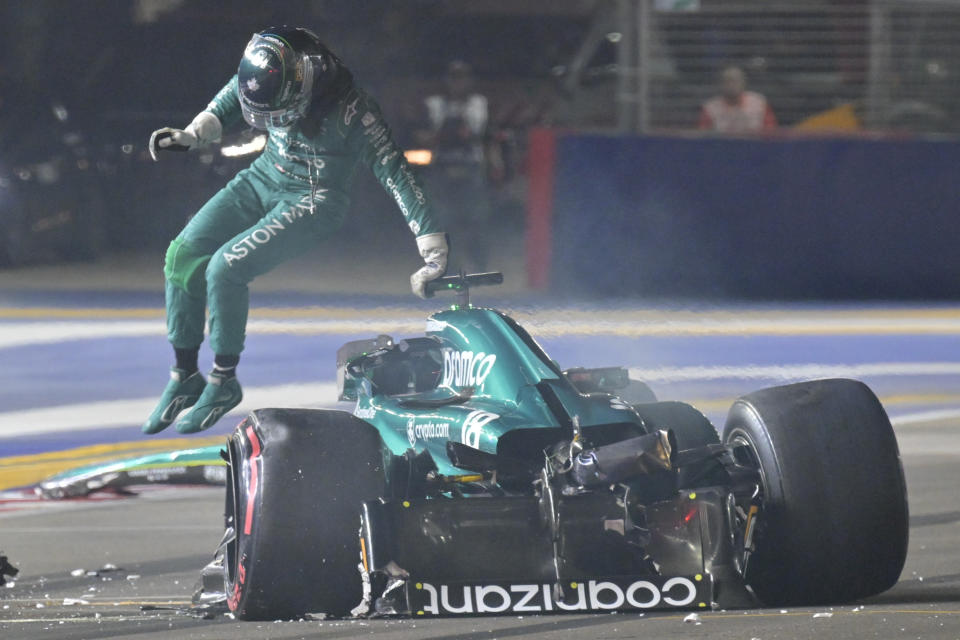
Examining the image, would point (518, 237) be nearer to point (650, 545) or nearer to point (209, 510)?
point (209, 510)

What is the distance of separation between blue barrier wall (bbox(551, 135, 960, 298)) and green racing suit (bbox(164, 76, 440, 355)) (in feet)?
24.4

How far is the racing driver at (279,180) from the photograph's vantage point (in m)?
6.40

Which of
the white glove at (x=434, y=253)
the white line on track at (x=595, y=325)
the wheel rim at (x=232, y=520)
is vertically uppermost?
the white glove at (x=434, y=253)

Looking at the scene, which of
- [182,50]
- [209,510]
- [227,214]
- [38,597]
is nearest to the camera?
[38,597]

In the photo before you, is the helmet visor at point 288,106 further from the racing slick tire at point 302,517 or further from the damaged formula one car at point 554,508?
the racing slick tire at point 302,517

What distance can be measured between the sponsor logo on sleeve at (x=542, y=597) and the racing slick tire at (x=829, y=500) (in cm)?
41

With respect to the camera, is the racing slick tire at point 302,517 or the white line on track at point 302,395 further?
the white line on track at point 302,395

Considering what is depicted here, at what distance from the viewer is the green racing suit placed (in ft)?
21.5

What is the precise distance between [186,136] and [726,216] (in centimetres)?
823

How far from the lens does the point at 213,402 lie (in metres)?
6.97

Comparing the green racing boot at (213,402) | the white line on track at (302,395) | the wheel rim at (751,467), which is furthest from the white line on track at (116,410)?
the wheel rim at (751,467)

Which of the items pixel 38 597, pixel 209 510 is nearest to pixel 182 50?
pixel 209 510

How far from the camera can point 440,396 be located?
18.8ft

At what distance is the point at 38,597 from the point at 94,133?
33.5ft
